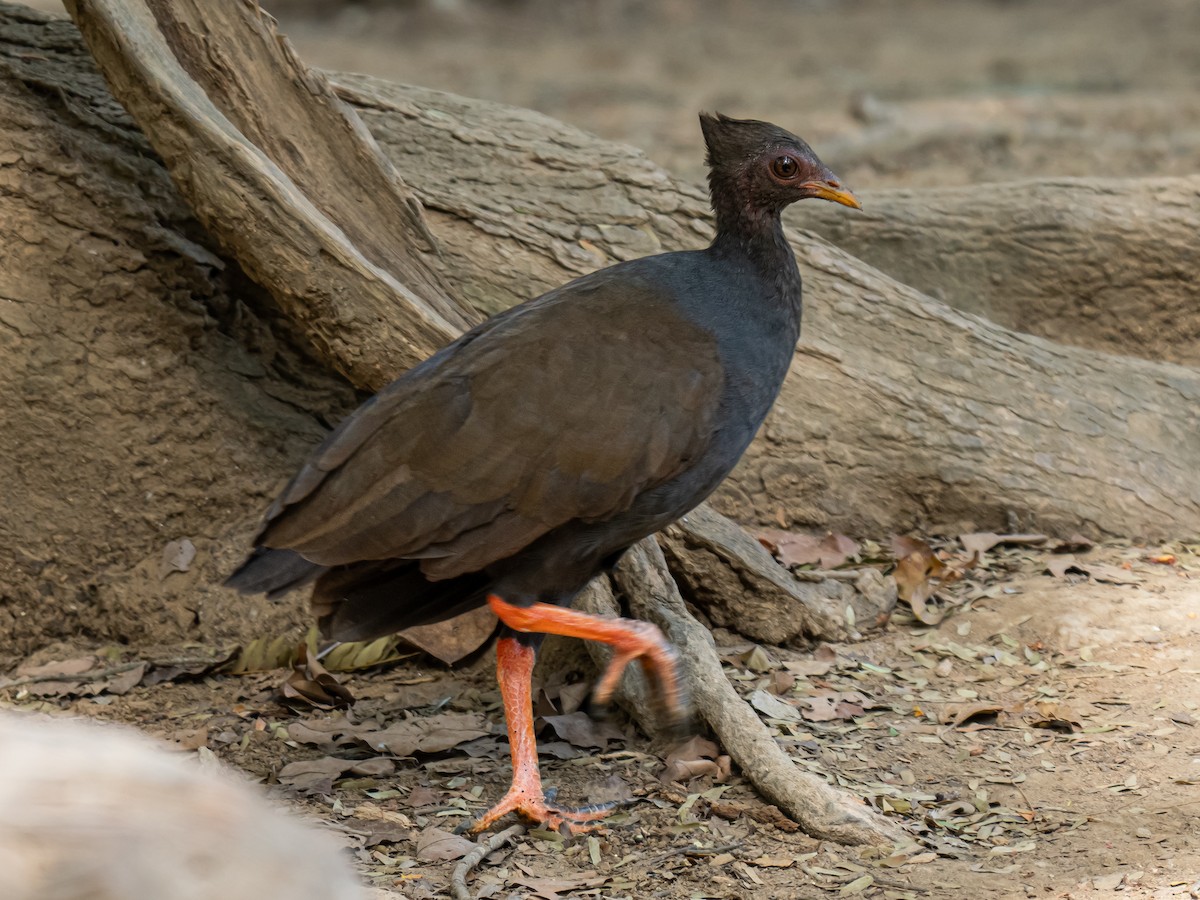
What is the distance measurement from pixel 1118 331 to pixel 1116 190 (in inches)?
24.5

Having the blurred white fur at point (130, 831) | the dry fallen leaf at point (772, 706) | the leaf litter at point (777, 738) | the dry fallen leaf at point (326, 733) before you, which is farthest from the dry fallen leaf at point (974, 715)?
the blurred white fur at point (130, 831)

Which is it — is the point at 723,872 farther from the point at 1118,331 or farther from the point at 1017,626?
the point at 1118,331

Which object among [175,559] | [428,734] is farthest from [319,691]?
[175,559]

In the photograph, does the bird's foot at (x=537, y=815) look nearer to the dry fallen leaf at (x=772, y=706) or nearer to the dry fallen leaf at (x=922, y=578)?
the dry fallen leaf at (x=772, y=706)

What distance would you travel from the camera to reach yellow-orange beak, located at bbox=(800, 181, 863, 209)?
3844mm

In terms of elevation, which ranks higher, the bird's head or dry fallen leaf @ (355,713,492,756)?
the bird's head

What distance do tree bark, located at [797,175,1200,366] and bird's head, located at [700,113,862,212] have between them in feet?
6.90

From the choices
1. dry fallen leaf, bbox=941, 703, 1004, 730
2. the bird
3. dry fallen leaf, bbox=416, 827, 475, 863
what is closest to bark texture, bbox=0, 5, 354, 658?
the bird

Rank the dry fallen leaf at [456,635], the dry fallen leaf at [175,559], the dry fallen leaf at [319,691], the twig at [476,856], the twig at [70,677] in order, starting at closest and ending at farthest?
the twig at [476,856], the dry fallen leaf at [319,691], the twig at [70,677], the dry fallen leaf at [456,635], the dry fallen leaf at [175,559]

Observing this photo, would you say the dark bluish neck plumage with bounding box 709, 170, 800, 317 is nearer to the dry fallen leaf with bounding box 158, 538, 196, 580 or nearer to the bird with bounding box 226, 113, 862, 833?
the bird with bounding box 226, 113, 862, 833

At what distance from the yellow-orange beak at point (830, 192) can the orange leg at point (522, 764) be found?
59.5 inches

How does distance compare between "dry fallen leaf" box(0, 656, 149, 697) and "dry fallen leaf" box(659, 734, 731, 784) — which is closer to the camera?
A: "dry fallen leaf" box(659, 734, 731, 784)

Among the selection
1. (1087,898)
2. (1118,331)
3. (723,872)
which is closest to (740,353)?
(723,872)

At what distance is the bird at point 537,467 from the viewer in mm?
3367
